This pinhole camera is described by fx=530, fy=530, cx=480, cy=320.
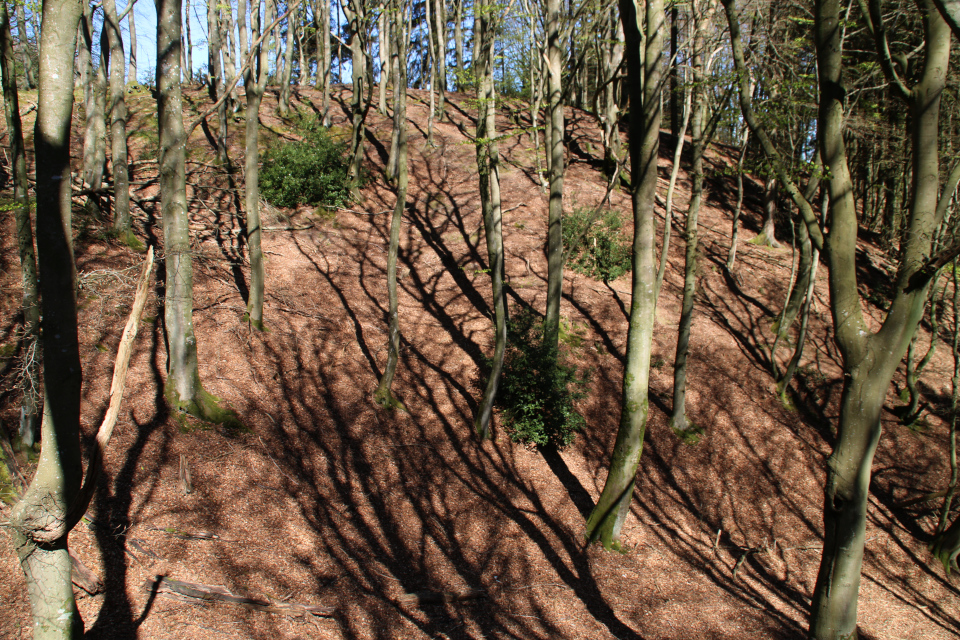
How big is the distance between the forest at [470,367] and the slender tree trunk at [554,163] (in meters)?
0.06

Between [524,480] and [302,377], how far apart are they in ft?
14.0

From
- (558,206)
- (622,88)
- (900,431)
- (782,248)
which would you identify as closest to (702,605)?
(558,206)

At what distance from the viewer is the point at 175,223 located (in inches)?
287

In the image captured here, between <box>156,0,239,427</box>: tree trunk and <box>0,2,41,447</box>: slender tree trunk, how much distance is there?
1.48 m

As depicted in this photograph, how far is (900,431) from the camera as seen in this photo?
40.0ft

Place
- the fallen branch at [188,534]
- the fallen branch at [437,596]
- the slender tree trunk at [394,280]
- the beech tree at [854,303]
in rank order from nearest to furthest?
the beech tree at [854,303], the fallen branch at [188,534], the fallen branch at [437,596], the slender tree trunk at [394,280]

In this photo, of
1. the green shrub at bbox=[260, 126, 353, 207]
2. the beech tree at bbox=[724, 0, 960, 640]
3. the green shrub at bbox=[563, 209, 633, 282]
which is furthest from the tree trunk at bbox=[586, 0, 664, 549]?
the green shrub at bbox=[260, 126, 353, 207]

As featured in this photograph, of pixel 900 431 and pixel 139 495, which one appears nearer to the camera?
pixel 139 495

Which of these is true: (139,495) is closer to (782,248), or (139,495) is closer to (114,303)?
(114,303)

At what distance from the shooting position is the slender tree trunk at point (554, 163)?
901 centimetres

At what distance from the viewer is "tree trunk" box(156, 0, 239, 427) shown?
7.05 m

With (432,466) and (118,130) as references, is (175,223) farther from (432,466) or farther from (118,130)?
(432,466)

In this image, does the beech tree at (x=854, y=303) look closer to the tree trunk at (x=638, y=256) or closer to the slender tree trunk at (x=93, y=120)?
the tree trunk at (x=638, y=256)

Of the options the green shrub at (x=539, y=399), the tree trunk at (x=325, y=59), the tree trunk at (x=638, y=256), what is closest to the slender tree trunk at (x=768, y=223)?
the green shrub at (x=539, y=399)
